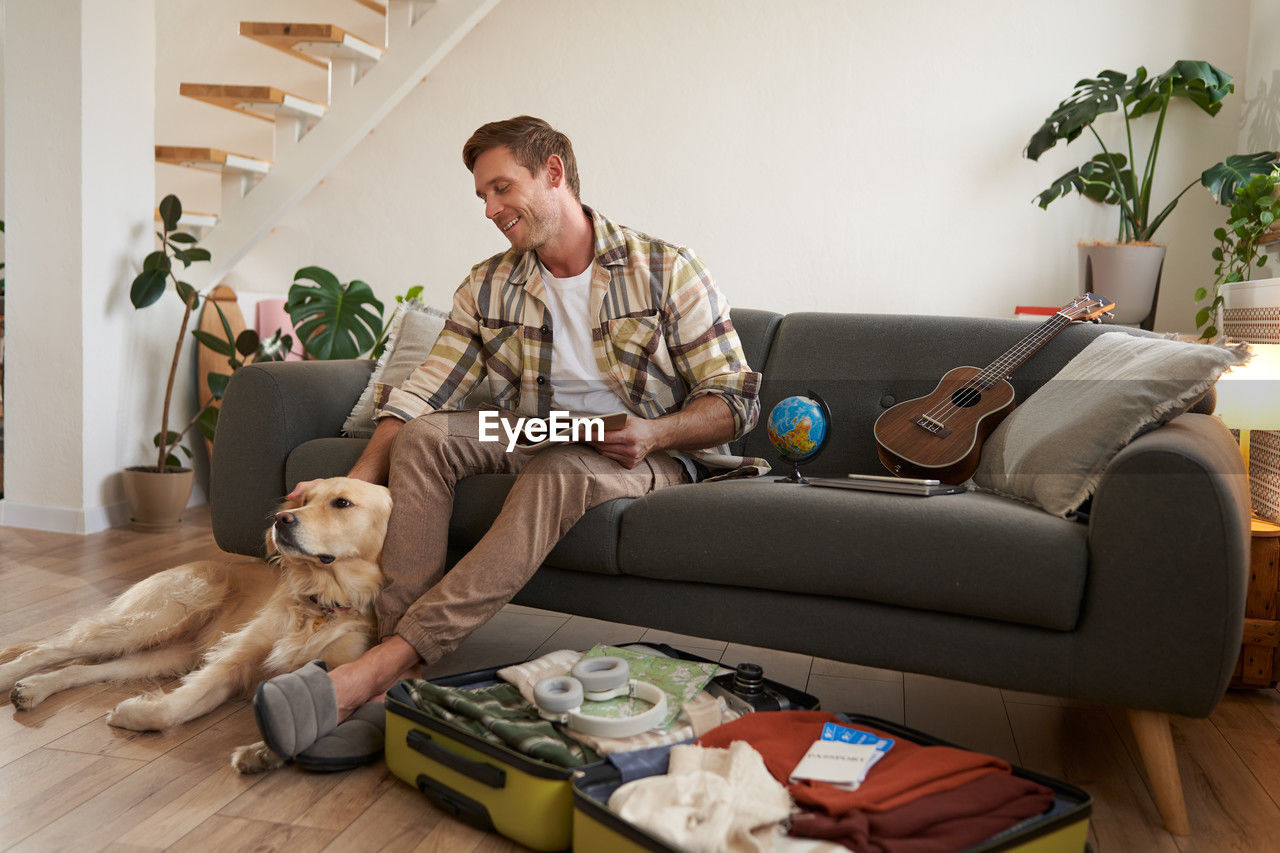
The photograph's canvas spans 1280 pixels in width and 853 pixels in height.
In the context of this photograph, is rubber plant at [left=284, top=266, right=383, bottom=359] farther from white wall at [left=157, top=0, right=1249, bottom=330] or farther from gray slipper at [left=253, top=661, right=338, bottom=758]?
gray slipper at [left=253, top=661, right=338, bottom=758]

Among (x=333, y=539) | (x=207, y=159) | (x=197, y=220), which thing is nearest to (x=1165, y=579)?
(x=333, y=539)

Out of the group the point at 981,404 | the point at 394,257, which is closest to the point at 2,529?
the point at 394,257

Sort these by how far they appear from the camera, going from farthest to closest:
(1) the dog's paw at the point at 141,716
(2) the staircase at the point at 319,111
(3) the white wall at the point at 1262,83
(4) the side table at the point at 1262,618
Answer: (2) the staircase at the point at 319,111 < (3) the white wall at the point at 1262,83 < (4) the side table at the point at 1262,618 < (1) the dog's paw at the point at 141,716

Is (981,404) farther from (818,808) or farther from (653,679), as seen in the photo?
(818,808)

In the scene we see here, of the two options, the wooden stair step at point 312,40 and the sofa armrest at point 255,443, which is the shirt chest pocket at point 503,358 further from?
the wooden stair step at point 312,40

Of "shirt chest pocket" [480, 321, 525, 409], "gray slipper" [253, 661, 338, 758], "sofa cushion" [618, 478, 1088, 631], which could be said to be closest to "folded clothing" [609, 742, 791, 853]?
"sofa cushion" [618, 478, 1088, 631]

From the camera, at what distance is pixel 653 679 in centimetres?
161

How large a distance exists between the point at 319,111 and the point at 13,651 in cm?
273

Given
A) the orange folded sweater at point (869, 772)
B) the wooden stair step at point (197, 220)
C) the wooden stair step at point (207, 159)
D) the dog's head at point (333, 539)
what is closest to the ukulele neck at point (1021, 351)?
the orange folded sweater at point (869, 772)

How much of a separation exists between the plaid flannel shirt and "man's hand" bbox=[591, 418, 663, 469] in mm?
136

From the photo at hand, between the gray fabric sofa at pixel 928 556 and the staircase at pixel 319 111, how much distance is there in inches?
76.8

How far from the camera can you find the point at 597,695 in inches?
59.6

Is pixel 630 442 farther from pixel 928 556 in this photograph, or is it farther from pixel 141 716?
pixel 141 716

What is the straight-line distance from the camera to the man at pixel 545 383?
1854 millimetres
